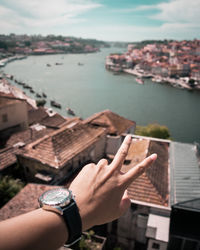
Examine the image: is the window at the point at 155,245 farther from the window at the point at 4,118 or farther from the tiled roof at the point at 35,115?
the tiled roof at the point at 35,115

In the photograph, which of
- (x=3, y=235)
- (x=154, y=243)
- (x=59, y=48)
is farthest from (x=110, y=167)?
(x=59, y=48)

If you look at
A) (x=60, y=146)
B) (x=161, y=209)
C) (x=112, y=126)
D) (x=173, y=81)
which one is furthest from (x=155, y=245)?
(x=173, y=81)

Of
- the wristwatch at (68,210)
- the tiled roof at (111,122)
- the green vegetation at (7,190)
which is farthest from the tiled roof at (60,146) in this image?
the wristwatch at (68,210)

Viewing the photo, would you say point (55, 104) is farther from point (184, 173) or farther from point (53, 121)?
point (184, 173)

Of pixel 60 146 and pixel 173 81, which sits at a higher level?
pixel 173 81

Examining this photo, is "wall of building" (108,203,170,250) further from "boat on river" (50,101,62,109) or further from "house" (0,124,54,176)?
"boat on river" (50,101,62,109)

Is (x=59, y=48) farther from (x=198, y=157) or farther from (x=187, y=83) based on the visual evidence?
(x=198, y=157)
